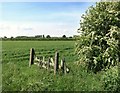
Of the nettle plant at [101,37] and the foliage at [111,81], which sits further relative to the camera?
the nettle plant at [101,37]

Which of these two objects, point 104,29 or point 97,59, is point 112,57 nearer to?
point 97,59

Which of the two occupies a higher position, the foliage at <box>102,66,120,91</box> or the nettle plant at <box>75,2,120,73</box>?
the nettle plant at <box>75,2,120,73</box>

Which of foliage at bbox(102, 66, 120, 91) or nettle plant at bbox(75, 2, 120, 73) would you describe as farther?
nettle plant at bbox(75, 2, 120, 73)

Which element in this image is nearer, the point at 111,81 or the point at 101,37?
the point at 111,81

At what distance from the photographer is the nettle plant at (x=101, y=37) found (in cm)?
1874

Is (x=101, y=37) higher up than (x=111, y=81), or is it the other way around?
(x=101, y=37)

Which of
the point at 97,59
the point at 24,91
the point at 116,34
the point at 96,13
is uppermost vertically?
the point at 96,13

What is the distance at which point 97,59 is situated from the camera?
19156 millimetres

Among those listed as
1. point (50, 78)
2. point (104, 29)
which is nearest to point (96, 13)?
point (104, 29)

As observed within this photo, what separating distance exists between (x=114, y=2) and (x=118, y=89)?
25.2 feet

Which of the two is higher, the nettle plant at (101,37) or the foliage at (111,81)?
the nettle plant at (101,37)

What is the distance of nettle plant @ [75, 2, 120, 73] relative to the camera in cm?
1874

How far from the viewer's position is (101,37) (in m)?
19.7

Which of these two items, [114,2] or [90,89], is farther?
[114,2]
